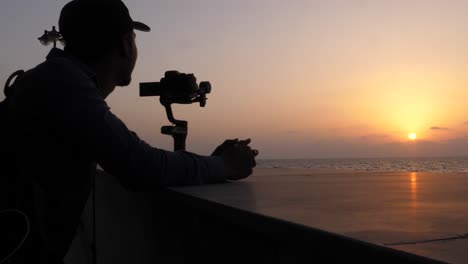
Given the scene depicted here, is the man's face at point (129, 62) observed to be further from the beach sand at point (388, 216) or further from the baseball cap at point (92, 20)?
the beach sand at point (388, 216)

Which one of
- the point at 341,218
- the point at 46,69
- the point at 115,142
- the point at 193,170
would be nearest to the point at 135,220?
the point at 193,170

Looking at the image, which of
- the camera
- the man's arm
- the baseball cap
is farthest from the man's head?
the camera

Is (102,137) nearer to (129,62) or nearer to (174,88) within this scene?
(129,62)

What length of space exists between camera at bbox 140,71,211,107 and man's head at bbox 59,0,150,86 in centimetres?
69

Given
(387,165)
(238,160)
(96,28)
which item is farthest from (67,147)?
(387,165)

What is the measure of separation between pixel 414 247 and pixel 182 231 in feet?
3.21

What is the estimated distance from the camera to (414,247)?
0.53m

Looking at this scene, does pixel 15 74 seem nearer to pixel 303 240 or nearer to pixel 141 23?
pixel 141 23

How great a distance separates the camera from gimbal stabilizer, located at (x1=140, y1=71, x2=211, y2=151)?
223 centimetres

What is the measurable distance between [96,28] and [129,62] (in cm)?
17

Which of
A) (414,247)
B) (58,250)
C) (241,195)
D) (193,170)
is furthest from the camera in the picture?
(193,170)

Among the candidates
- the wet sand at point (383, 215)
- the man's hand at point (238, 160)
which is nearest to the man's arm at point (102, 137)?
the wet sand at point (383, 215)

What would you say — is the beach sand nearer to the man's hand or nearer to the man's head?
the man's hand

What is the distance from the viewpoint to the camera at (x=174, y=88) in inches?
87.8
